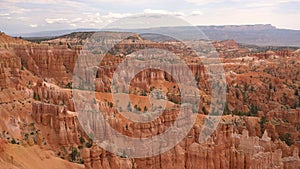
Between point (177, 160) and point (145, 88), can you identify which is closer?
point (177, 160)

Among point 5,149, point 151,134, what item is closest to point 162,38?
point 151,134

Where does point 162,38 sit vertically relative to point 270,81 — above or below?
above

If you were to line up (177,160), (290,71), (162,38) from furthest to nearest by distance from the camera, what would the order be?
1. (162,38)
2. (290,71)
3. (177,160)

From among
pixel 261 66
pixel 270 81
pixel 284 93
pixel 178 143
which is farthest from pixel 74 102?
pixel 261 66

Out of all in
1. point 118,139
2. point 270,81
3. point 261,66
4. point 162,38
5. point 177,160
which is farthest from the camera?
point 162,38

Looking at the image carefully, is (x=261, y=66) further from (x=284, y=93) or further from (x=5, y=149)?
(x=5, y=149)

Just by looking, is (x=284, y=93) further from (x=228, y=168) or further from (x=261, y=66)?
(x=228, y=168)
